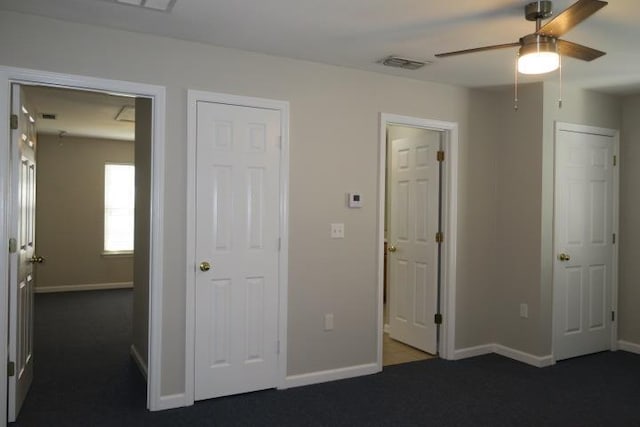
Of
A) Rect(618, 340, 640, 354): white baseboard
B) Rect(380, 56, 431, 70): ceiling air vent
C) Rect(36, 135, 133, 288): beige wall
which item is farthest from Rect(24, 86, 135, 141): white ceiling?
Rect(618, 340, 640, 354): white baseboard

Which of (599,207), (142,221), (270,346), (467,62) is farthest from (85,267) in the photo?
(599,207)

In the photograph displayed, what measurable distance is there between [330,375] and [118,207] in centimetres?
571

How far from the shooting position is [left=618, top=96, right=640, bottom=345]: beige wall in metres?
4.73

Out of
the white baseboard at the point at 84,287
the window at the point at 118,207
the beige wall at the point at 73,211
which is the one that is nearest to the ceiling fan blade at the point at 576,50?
the window at the point at 118,207

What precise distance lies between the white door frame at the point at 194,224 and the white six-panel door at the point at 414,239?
1.55 metres

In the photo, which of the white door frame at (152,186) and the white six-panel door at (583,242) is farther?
the white six-panel door at (583,242)

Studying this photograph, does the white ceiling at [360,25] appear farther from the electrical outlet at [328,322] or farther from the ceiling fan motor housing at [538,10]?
the electrical outlet at [328,322]

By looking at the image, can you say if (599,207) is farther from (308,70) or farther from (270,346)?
(270,346)

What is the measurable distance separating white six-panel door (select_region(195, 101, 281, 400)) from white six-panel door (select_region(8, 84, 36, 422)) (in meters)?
1.08

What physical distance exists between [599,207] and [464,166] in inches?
55.9

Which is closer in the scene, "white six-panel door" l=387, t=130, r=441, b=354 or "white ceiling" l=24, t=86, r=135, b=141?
"white six-panel door" l=387, t=130, r=441, b=354

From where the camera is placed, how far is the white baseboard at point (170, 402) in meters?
3.27

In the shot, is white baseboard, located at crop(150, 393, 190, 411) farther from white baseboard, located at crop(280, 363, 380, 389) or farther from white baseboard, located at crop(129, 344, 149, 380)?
white baseboard, located at crop(280, 363, 380, 389)

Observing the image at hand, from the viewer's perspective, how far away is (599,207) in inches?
185
